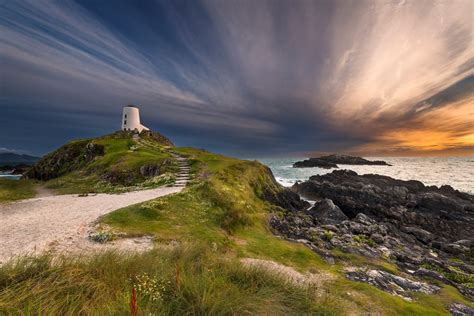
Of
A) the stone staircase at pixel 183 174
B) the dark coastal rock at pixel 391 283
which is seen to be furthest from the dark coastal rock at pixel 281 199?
the dark coastal rock at pixel 391 283

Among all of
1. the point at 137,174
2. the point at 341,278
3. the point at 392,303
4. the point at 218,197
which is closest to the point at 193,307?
the point at 392,303

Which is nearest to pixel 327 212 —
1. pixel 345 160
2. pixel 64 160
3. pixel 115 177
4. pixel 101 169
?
pixel 115 177

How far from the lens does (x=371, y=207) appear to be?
2981cm

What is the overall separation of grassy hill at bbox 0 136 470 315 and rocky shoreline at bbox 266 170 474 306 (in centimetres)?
95

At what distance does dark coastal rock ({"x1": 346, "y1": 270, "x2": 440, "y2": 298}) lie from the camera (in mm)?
8258

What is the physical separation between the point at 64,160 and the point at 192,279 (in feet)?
157

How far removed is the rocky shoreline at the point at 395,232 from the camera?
10.1 m

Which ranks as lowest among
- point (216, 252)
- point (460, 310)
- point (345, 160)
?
point (460, 310)

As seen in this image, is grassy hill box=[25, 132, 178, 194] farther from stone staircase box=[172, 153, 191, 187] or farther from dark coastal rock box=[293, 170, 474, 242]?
dark coastal rock box=[293, 170, 474, 242]

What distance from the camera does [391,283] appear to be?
8742mm

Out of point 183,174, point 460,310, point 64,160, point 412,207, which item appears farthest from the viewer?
point 64,160

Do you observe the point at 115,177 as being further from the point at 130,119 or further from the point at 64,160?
the point at 130,119

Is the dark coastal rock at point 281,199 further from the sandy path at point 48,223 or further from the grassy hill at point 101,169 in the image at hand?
the sandy path at point 48,223

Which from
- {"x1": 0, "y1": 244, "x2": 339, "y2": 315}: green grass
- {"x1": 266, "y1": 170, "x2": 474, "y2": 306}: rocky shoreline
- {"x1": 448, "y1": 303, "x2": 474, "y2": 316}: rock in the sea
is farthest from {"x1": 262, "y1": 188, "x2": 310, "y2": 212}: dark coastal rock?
{"x1": 0, "y1": 244, "x2": 339, "y2": 315}: green grass
